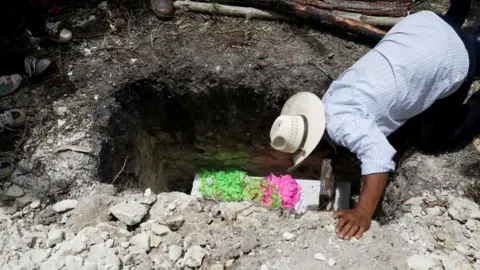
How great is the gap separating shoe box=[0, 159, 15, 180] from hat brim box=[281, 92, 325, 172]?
1732 millimetres

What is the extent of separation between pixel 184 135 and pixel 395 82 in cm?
203

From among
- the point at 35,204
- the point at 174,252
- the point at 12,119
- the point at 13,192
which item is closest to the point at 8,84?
the point at 12,119

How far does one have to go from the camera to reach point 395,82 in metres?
2.47

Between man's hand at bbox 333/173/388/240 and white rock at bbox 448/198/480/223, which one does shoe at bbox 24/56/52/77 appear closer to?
man's hand at bbox 333/173/388/240

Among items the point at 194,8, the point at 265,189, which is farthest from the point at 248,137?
the point at 194,8

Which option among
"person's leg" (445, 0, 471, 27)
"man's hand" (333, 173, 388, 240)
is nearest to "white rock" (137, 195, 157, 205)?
"man's hand" (333, 173, 388, 240)

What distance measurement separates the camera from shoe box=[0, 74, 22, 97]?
323 centimetres

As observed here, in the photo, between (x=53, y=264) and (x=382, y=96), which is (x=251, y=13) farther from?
(x=53, y=264)

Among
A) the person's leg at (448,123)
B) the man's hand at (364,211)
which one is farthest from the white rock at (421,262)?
→ the person's leg at (448,123)

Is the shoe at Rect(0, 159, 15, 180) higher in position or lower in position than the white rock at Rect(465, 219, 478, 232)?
Answer: lower

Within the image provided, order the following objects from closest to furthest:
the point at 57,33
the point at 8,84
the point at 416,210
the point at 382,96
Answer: the point at 382,96 → the point at 416,210 → the point at 8,84 → the point at 57,33

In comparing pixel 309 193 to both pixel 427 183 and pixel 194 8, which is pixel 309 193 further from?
pixel 194 8

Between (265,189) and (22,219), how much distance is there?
6.48ft

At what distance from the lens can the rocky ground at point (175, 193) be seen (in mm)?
2332
